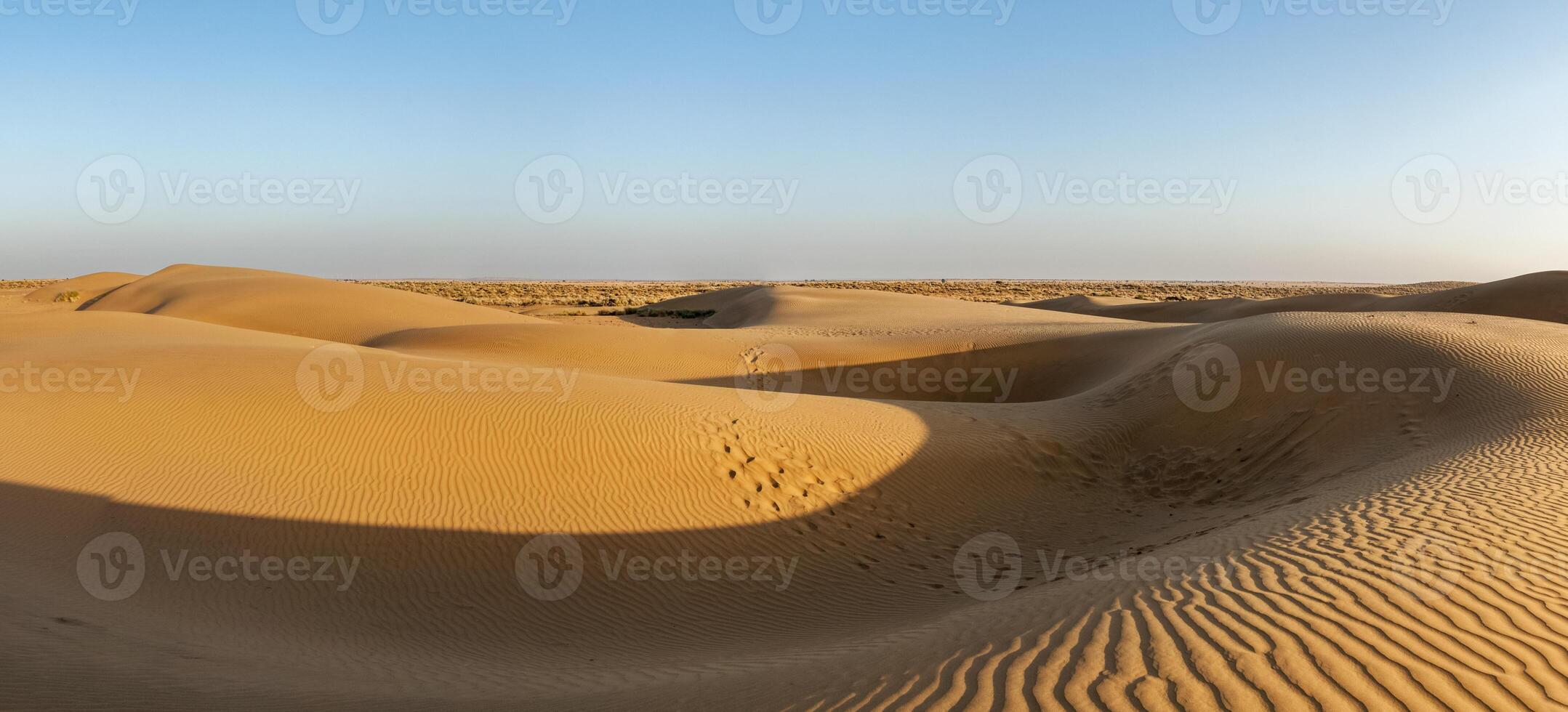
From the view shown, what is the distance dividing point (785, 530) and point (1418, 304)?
35826 mm

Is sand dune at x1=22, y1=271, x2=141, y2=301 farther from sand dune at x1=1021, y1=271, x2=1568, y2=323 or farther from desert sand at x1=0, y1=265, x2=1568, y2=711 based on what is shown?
sand dune at x1=1021, y1=271, x2=1568, y2=323

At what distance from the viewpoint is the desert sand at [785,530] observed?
435cm

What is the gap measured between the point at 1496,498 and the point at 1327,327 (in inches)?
408

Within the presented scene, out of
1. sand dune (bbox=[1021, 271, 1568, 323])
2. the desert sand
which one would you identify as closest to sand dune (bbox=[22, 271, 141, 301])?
the desert sand

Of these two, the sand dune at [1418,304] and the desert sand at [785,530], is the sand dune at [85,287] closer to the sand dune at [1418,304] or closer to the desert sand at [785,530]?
the desert sand at [785,530]

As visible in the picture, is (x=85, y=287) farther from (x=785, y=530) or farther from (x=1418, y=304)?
(x=1418, y=304)

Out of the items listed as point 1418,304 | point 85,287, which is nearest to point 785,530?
point 1418,304

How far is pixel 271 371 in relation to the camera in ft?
40.2

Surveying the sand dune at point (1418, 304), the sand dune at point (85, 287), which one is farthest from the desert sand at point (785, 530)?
the sand dune at point (85, 287)

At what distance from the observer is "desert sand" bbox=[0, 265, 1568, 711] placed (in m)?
4.35

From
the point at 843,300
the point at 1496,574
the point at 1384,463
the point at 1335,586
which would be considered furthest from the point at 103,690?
the point at 843,300

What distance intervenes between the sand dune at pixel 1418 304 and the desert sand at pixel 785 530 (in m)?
11.9

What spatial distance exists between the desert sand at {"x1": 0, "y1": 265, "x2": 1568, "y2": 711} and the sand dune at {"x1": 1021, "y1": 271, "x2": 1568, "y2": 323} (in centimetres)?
1192

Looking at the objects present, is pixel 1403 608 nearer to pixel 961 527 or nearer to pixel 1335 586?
pixel 1335 586
